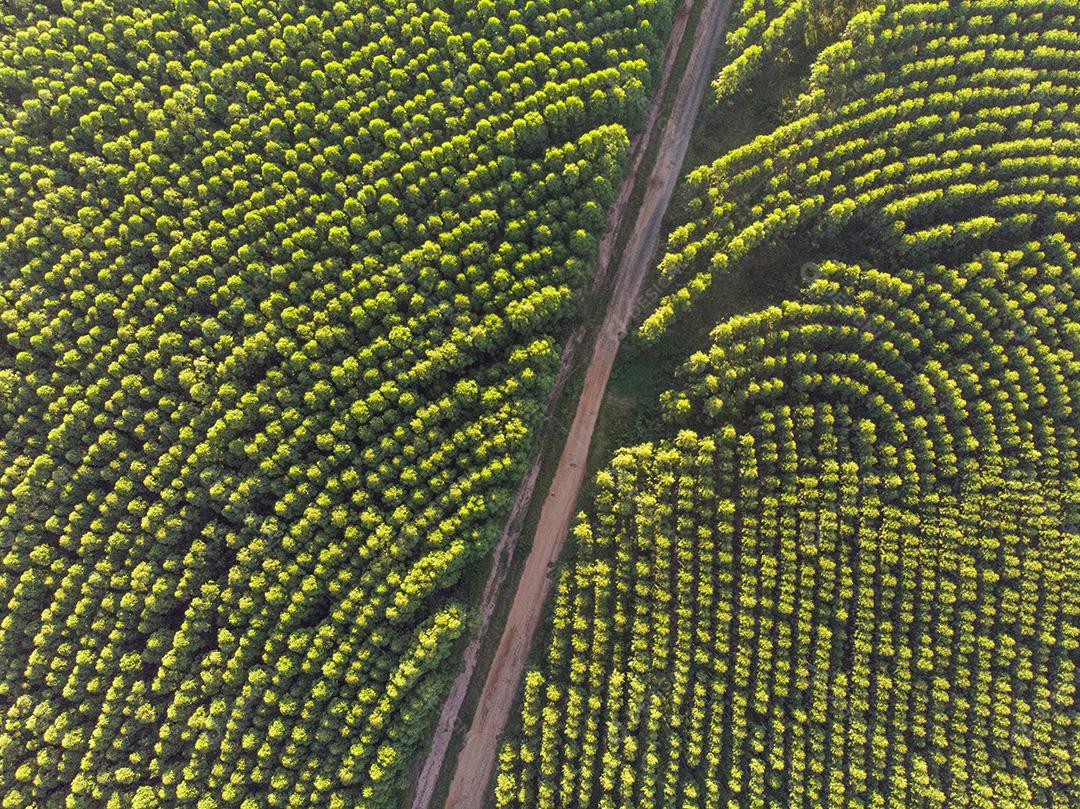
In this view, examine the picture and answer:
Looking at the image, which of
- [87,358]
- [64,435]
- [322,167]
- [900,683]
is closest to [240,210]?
[322,167]

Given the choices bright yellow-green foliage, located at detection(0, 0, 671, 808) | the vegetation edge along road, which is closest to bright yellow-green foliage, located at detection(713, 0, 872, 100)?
the vegetation edge along road

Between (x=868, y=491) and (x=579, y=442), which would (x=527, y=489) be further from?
(x=868, y=491)

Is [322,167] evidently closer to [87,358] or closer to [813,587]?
[87,358]

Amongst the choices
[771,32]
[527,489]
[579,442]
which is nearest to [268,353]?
[527,489]

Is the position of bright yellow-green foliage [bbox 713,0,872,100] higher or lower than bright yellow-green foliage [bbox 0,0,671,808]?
higher

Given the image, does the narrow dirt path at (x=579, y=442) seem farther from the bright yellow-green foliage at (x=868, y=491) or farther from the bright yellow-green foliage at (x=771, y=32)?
the bright yellow-green foliage at (x=771, y=32)

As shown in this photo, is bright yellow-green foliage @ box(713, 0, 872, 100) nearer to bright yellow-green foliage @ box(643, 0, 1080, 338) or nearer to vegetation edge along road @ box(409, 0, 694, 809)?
bright yellow-green foliage @ box(643, 0, 1080, 338)
